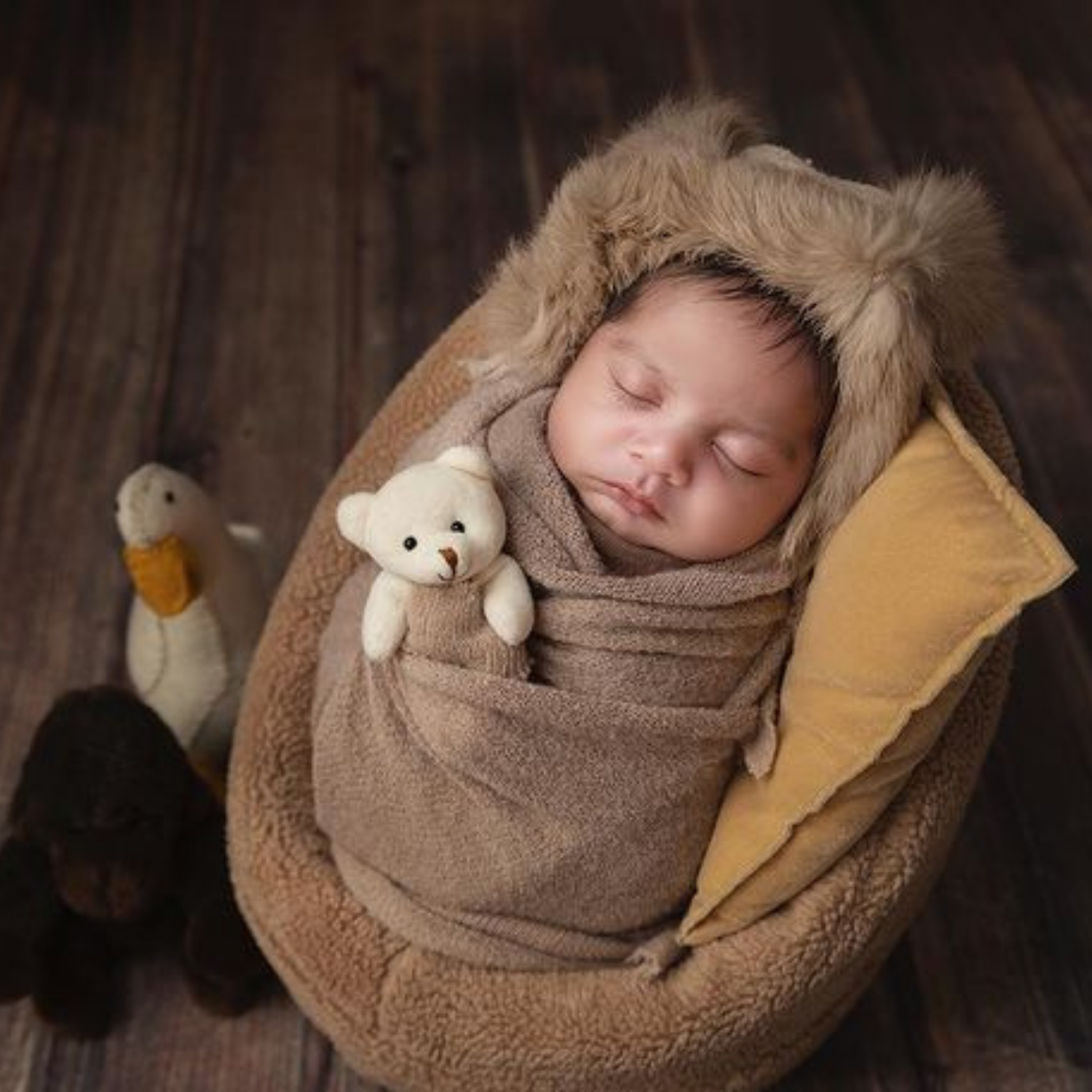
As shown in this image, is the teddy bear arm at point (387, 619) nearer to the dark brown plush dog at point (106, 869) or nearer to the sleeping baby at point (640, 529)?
the sleeping baby at point (640, 529)

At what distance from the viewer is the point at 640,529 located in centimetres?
103

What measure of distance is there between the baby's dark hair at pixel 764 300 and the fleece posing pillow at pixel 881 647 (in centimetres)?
7

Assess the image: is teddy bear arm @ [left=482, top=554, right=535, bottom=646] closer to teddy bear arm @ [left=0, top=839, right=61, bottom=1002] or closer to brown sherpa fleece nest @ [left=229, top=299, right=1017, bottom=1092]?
brown sherpa fleece nest @ [left=229, top=299, right=1017, bottom=1092]

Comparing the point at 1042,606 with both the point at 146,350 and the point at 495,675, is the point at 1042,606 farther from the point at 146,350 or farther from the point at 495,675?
the point at 146,350

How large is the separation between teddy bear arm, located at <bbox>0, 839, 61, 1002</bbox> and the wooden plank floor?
0.25ft

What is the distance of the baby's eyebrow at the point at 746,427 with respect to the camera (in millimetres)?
988

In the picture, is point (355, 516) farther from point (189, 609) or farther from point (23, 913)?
point (23, 913)

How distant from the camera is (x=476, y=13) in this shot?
2.07 metres

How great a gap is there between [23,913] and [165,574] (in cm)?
28

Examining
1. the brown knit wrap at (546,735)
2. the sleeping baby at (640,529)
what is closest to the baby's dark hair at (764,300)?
the sleeping baby at (640,529)

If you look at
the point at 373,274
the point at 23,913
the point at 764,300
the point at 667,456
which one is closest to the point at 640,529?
the point at 667,456

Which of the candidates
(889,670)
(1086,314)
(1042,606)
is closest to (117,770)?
(889,670)

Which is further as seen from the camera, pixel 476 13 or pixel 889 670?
pixel 476 13

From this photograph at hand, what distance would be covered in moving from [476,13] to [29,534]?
102cm
